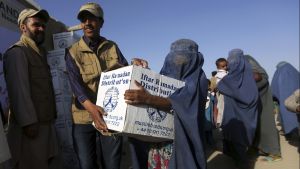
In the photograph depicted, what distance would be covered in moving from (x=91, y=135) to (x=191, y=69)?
3.50 ft

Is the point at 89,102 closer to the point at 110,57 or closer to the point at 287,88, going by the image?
the point at 110,57

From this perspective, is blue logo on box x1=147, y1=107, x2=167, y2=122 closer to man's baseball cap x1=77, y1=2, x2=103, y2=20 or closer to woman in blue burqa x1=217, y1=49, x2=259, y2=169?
man's baseball cap x1=77, y1=2, x2=103, y2=20

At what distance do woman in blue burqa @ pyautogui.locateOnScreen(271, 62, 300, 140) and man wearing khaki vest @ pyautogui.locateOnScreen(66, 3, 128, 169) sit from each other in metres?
4.49

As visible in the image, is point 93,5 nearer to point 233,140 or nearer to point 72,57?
point 72,57

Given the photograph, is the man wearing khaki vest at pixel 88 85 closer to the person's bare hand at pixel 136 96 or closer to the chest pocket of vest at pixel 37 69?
the chest pocket of vest at pixel 37 69

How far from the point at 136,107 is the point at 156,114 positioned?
0.19 m

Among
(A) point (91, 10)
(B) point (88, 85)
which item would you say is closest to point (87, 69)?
(B) point (88, 85)

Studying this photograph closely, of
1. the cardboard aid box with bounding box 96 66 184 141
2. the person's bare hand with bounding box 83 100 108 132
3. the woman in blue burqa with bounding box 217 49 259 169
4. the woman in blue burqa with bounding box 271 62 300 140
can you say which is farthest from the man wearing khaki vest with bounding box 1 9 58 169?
the woman in blue burqa with bounding box 271 62 300 140

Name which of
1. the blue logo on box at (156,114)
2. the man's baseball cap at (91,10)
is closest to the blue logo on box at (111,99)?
the blue logo on box at (156,114)

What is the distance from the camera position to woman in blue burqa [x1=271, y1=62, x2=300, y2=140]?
652 cm

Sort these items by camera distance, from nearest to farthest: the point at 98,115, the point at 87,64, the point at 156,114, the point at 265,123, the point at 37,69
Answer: the point at 156,114
the point at 98,115
the point at 37,69
the point at 87,64
the point at 265,123

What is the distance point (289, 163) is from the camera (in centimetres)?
542

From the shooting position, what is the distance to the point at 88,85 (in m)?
3.03

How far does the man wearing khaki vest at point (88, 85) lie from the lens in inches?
118
